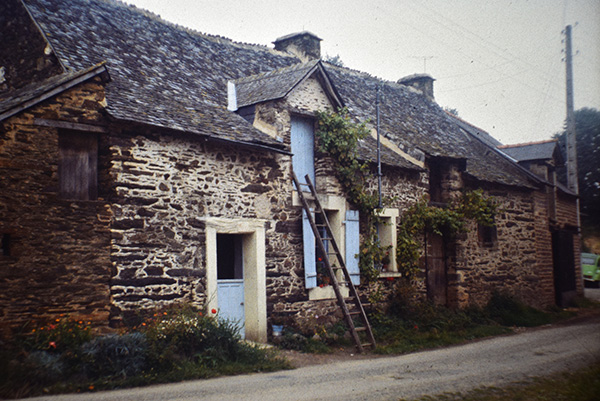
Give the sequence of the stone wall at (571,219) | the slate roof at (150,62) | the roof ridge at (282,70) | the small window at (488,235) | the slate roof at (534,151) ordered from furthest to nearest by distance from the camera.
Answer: the stone wall at (571,219)
the slate roof at (534,151)
the small window at (488,235)
the roof ridge at (282,70)
the slate roof at (150,62)

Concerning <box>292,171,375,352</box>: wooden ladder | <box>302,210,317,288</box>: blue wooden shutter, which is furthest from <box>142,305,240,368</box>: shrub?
<box>302,210,317,288</box>: blue wooden shutter

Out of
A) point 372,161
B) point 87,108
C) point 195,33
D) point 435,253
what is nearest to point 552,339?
point 435,253

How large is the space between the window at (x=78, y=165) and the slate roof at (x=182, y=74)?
26.0 inches

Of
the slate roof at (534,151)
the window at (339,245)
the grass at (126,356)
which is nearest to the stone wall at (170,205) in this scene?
the grass at (126,356)

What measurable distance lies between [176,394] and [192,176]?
429cm

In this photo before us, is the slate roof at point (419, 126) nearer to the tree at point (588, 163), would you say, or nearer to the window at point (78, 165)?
the tree at point (588, 163)

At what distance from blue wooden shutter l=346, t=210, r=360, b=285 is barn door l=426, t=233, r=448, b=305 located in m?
3.36

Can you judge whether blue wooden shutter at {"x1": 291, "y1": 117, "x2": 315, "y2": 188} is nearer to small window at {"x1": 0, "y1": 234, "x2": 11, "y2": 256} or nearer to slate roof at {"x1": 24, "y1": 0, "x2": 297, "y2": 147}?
slate roof at {"x1": 24, "y1": 0, "x2": 297, "y2": 147}

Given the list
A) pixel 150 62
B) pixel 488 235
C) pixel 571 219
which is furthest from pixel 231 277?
pixel 571 219

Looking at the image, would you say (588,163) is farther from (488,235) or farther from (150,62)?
(150,62)

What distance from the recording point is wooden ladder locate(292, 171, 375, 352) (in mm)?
11076

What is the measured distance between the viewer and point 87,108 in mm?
8898

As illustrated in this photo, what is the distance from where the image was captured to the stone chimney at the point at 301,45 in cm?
1728

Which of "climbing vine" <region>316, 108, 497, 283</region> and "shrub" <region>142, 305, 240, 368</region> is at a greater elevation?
"climbing vine" <region>316, 108, 497, 283</region>
